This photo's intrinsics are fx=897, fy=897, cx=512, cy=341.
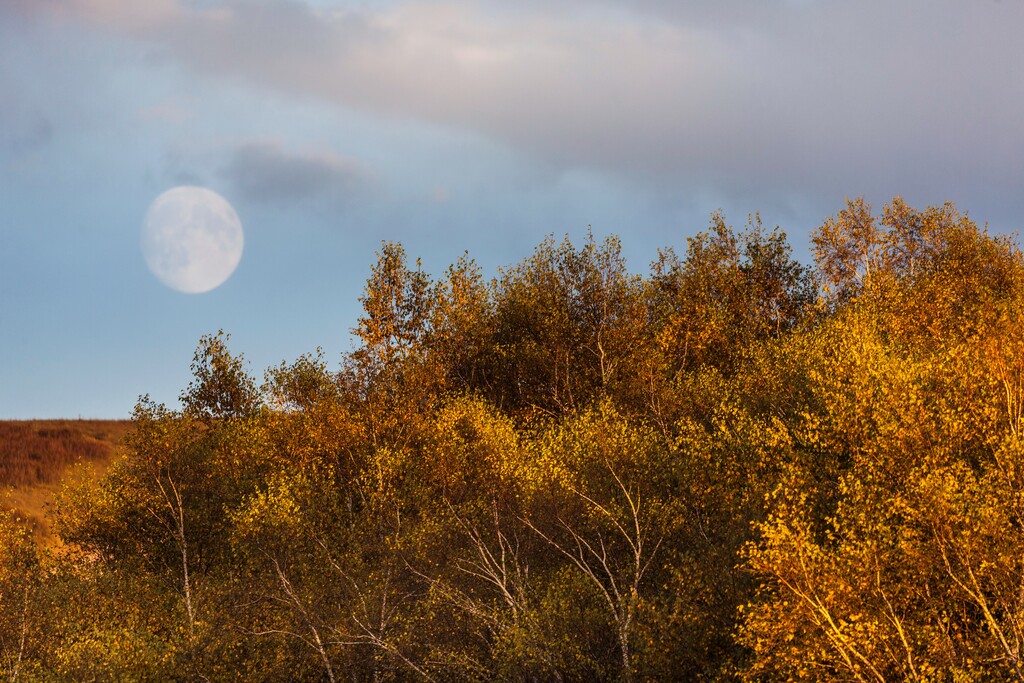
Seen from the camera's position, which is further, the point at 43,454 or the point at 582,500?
the point at 43,454

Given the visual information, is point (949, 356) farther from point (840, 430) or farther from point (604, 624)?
point (604, 624)

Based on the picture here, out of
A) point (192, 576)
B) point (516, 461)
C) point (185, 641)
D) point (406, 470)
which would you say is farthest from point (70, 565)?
point (516, 461)

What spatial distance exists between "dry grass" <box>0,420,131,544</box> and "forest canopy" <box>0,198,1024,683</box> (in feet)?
153

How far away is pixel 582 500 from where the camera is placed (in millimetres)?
48469

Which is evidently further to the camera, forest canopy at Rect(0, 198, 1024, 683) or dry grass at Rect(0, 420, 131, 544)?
dry grass at Rect(0, 420, 131, 544)

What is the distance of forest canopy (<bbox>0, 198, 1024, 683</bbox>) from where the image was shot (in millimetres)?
30125

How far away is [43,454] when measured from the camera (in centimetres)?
13150

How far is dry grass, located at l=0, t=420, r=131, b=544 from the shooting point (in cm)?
11144

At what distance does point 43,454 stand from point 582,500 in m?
111

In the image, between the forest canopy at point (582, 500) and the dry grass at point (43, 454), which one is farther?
the dry grass at point (43, 454)

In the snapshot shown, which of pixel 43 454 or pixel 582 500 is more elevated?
pixel 43 454

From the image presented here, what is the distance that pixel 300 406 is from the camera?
6781 centimetres

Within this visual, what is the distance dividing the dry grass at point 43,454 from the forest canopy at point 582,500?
46.7 meters

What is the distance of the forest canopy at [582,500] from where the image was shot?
30.1 m
